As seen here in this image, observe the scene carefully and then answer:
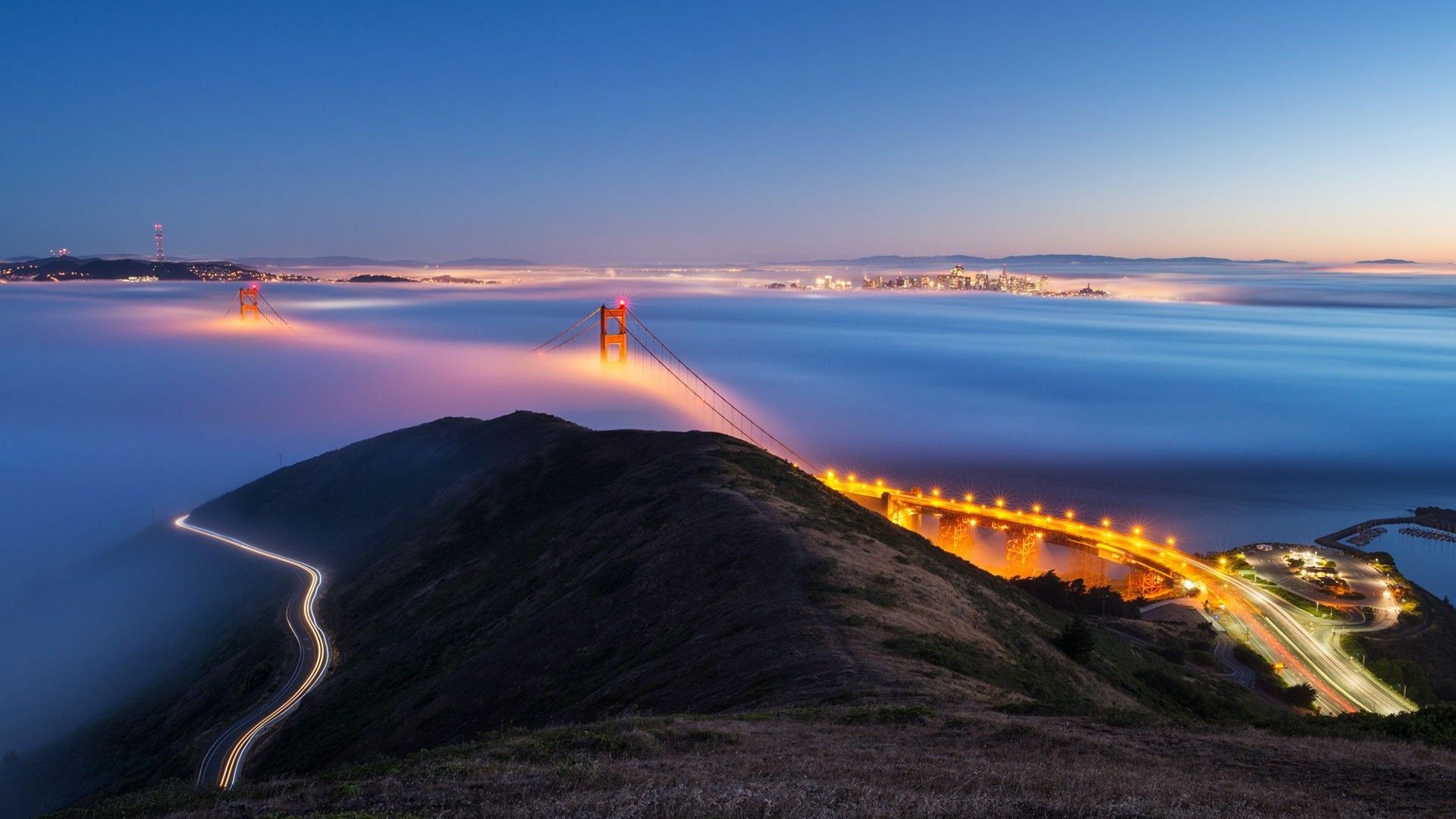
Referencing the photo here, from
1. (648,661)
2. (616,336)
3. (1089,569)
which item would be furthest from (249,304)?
(648,661)

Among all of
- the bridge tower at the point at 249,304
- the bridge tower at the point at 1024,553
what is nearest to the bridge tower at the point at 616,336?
the bridge tower at the point at 1024,553

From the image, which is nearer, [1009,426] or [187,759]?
[187,759]

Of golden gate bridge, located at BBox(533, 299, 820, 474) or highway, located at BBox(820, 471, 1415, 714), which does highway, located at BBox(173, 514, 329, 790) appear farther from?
highway, located at BBox(820, 471, 1415, 714)

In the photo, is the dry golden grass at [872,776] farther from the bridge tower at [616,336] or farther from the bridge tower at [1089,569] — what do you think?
the bridge tower at [616,336]

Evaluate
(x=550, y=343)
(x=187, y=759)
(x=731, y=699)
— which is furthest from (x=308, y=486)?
(x=550, y=343)

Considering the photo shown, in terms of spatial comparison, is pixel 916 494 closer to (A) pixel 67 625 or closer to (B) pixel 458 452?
(B) pixel 458 452

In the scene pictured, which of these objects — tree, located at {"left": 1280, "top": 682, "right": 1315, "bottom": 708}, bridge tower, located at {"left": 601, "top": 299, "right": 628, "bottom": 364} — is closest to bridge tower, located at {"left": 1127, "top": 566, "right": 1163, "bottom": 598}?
tree, located at {"left": 1280, "top": 682, "right": 1315, "bottom": 708}
